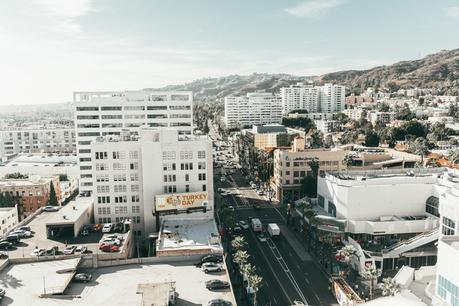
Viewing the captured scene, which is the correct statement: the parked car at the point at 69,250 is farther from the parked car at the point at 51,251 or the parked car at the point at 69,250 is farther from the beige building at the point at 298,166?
the beige building at the point at 298,166

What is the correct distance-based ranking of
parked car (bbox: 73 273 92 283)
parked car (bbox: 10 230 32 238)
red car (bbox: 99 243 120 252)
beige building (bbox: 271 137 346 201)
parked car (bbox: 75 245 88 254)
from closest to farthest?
parked car (bbox: 73 273 92 283)
parked car (bbox: 75 245 88 254)
red car (bbox: 99 243 120 252)
parked car (bbox: 10 230 32 238)
beige building (bbox: 271 137 346 201)

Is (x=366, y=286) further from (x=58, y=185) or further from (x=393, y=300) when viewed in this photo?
(x=58, y=185)

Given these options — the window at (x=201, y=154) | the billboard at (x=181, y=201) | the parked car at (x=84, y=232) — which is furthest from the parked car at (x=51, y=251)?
the window at (x=201, y=154)

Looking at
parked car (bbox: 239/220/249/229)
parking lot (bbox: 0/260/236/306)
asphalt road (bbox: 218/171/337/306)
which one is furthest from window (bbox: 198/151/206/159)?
parking lot (bbox: 0/260/236/306)

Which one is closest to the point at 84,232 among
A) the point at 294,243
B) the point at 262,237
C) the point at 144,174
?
the point at 144,174

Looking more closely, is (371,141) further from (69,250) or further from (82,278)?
(82,278)

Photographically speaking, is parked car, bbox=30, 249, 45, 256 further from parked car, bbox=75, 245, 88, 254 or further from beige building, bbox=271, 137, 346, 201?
beige building, bbox=271, 137, 346, 201

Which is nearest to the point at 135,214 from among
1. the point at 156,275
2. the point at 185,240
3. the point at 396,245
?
the point at 185,240
